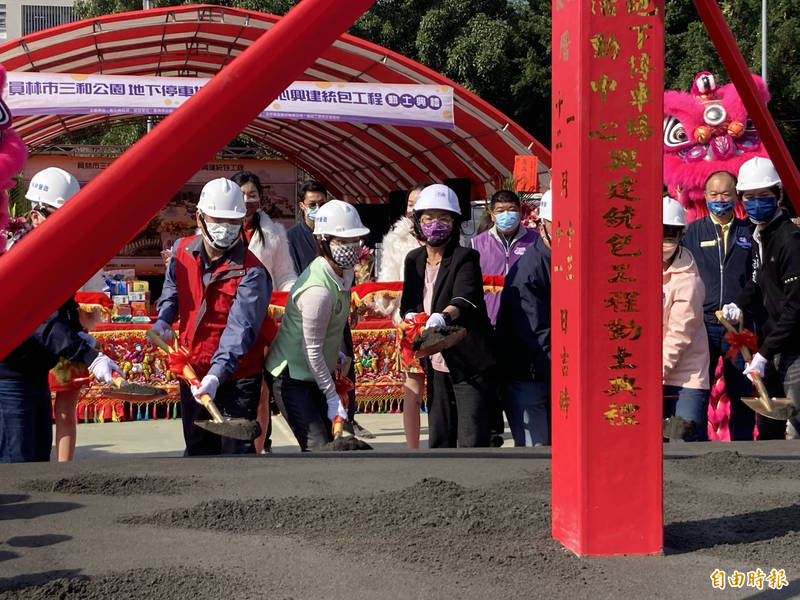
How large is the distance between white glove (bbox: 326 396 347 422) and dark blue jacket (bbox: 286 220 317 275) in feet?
8.14

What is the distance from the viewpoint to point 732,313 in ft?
20.3

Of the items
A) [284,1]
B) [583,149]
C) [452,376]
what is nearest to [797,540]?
[583,149]

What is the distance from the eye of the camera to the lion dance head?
9594mm

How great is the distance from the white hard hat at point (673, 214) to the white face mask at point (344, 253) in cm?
169

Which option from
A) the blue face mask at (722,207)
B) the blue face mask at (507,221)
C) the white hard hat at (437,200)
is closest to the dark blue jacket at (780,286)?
the blue face mask at (722,207)

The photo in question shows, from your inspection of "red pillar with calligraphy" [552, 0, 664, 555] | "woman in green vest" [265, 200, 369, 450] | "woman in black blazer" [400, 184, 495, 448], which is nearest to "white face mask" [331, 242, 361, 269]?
"woman in green vest" [265, 200, 369, 450]

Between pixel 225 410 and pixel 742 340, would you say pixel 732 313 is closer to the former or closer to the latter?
pixel 742 340

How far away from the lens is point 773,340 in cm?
557

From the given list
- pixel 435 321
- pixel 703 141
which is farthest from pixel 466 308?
pixel 703 141

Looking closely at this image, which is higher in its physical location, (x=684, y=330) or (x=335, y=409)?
(x=684, y=330)

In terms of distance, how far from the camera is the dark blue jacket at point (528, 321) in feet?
18.5

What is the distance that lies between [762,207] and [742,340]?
73 centimetres

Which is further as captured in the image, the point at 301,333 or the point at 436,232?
the point at 436,232

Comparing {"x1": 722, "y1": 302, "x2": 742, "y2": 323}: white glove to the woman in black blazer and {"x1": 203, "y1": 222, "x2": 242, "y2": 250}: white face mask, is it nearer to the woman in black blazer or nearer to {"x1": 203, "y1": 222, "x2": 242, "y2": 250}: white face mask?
the woman in black blazer
